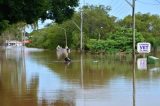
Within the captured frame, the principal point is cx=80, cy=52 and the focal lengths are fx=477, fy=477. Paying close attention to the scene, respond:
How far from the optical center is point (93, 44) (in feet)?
230

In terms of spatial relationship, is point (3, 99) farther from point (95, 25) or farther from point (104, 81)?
point (95, 25)

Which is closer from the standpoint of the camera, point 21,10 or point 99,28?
point 21,10

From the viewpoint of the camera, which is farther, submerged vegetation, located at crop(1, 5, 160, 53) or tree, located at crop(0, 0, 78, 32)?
submerged vegetation, located at crop(1, 5, 160, 53)

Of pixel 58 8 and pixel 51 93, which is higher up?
pixel 58 8

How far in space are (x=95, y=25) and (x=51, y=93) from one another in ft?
223

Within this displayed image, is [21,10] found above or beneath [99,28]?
beneath

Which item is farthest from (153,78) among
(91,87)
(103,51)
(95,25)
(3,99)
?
(95,25)

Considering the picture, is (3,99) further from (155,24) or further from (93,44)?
(155,24)

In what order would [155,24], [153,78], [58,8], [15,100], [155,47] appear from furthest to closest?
[155,24], [155,47], [153,78], [58,8], [15,100]

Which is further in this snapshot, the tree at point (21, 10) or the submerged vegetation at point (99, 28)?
the submerged vegetation at point (99, 28)

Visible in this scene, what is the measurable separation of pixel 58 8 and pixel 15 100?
25.2 ft

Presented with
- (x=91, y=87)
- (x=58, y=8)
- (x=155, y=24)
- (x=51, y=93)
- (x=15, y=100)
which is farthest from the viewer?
(x=155, y=24)

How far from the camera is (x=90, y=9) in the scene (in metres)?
88.8

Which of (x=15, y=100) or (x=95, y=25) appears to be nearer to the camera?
(x=15, y=100)
